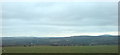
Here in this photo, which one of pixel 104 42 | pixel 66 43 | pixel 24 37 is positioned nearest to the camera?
pixel 24 37

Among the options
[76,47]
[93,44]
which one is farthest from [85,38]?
[93,44]

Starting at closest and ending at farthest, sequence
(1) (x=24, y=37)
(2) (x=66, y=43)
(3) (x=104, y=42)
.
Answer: (1) (x=24, y=37) → (2) (x=66, y=43) → (3) (x=104, y=42)

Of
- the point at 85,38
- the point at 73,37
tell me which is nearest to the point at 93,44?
the point at 85,38

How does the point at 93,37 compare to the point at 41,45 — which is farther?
the point at 41,45

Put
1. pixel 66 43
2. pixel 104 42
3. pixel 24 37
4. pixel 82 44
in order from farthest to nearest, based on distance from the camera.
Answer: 1. pixel 104 42
2. pixel 82 44
3. pixel 66 43
4. pixel 24 37

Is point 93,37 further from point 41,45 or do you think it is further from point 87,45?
point 41,45

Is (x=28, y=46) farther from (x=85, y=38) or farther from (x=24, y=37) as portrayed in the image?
(x=85, y=38)

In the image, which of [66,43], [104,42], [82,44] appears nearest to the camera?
[66,43]

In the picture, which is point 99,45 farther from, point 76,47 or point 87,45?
point 76,47

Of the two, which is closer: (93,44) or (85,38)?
(85,38)
